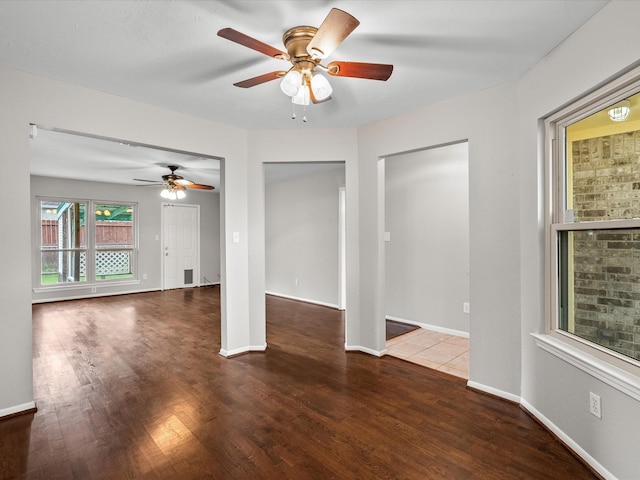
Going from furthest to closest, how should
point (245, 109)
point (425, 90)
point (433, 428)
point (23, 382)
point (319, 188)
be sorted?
point (319, 188) < point (245, 109) < point (425, 90) < point (23, 382) < point (433, 428)

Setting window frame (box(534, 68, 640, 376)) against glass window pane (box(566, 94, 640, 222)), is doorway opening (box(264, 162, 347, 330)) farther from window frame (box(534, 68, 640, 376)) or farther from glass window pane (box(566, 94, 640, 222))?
glass window pane (box(566, 94, 640, 222))

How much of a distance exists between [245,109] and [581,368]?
3188mm

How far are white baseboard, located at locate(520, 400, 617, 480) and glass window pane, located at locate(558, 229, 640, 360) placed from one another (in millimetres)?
607


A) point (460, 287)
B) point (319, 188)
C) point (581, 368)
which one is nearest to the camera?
point (581, 368)

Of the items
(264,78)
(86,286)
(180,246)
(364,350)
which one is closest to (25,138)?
Result: (264,78)

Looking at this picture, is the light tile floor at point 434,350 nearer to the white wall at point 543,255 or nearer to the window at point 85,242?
the white wall at point 543,255

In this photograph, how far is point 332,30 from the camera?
1524mm

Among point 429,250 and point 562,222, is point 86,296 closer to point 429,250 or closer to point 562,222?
point 429,250

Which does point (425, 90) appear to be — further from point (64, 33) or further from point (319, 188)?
point (319, 188)

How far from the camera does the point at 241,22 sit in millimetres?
1799

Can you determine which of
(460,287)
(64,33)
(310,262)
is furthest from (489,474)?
(310,262)

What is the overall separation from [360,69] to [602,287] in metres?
1.92

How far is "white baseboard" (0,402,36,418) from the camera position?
7.42 ft

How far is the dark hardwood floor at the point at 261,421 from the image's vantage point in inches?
70.0
